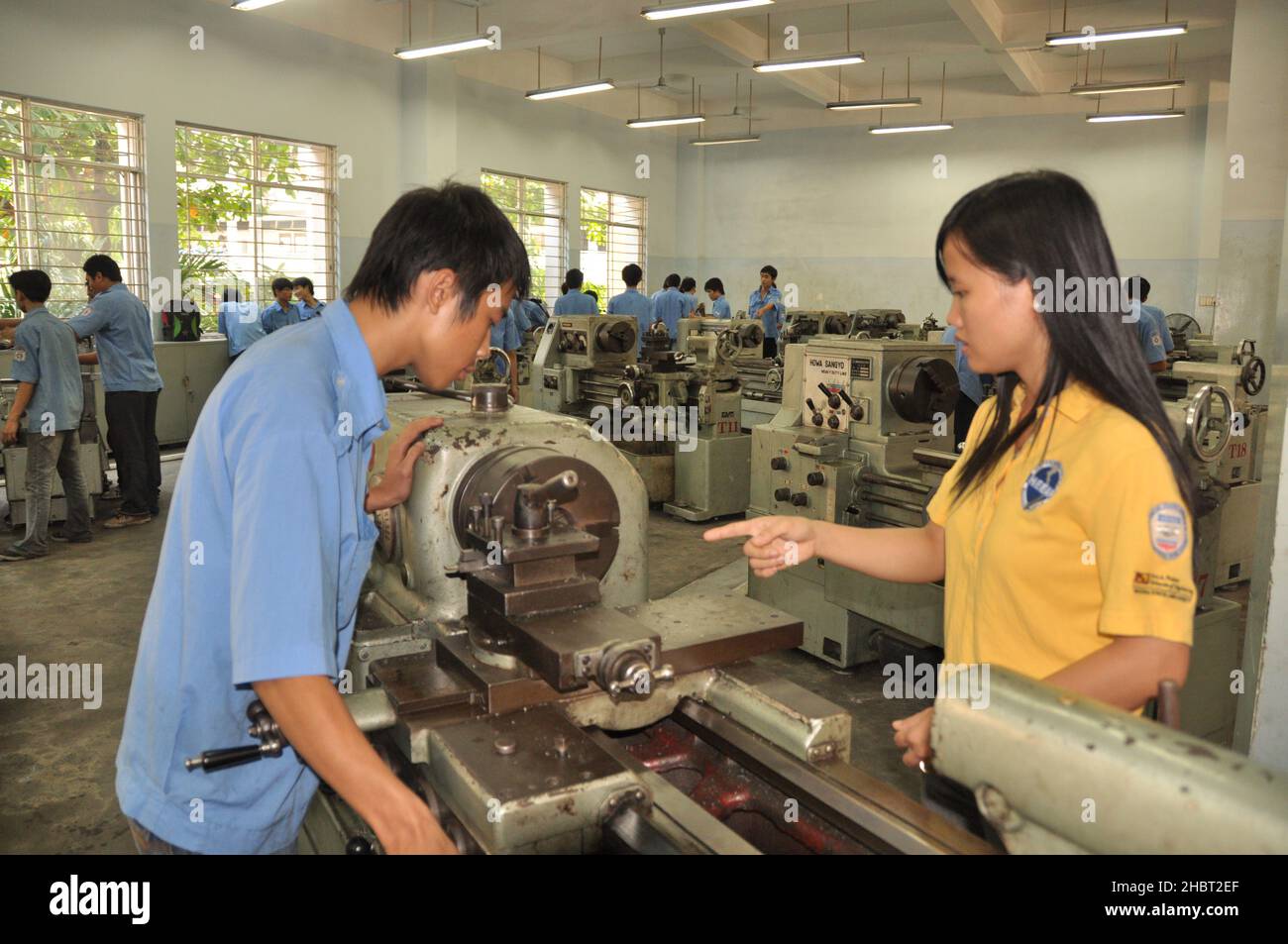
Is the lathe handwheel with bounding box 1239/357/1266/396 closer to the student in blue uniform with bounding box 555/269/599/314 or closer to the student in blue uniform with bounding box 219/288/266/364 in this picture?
the student in blue uniform with bounding box 555/269/599/314

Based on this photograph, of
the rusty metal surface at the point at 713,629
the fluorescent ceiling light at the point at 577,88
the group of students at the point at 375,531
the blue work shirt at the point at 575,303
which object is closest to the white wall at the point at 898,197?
the fluorescent ceiling light at the point at 577,88

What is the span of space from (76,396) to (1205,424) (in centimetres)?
478

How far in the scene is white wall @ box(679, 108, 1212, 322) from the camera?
31.2ft

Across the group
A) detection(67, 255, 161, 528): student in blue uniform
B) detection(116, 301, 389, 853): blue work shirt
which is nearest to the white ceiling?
detection(67, 255, 161, 528): student in blue uniform

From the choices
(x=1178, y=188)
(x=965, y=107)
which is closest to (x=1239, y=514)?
(x=1178, y=188)

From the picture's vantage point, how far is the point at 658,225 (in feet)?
39.5

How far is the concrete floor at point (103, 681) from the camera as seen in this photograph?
246cm

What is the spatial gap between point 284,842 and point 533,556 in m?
0.45

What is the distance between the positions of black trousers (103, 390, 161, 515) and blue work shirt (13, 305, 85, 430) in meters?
0.34

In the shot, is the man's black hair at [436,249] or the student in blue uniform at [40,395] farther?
the student in blue uniform at [40,395]

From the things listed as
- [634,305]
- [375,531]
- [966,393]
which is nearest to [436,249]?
[375,531]

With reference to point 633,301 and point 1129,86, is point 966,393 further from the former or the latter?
point 1129,86

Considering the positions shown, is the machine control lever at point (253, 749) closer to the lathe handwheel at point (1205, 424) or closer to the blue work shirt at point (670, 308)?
the lathe handwheel at point (1205, 424)

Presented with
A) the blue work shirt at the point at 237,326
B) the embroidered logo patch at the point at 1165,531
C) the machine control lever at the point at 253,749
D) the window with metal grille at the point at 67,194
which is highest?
the window with metal grille at the point at 67,194
